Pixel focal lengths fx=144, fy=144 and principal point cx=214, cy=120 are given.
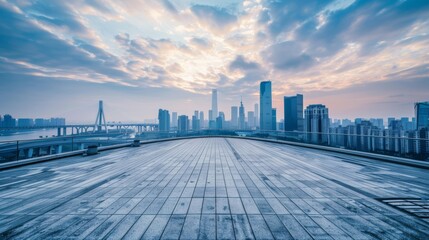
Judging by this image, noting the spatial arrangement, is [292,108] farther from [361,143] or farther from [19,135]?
[19,135]

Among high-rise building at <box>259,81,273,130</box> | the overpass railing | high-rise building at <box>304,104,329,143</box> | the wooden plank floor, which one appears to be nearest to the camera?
the wooden plank floor

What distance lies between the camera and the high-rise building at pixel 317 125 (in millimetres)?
8863

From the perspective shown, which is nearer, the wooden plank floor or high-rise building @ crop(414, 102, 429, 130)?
the wooden plank floor

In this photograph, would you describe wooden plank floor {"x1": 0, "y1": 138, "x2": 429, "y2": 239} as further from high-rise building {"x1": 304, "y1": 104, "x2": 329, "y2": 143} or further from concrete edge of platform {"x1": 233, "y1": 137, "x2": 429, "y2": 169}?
high-rise building {"x1": 304, "y1": 104, "x2": 329, "y2": 143}

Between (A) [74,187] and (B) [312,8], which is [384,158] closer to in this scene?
(A) [74,187]

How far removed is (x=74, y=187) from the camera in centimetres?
346

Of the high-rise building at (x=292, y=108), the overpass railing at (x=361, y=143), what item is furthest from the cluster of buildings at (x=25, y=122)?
the high-rise building at (x=292, y=108)

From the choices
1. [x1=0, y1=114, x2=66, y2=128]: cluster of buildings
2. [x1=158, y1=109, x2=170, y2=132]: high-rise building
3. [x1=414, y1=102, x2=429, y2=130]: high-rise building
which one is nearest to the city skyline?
[x1=414, y1=102, x2=429, y2=130]: high-rise building

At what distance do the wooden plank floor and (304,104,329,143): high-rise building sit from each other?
4.46m

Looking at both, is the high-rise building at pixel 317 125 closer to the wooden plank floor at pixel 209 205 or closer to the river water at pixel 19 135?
the wooden plank floor at pixel 209 205

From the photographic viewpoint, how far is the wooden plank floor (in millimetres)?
1888

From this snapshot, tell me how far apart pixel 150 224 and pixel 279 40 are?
783 inches

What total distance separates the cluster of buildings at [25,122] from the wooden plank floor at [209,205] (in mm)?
91090

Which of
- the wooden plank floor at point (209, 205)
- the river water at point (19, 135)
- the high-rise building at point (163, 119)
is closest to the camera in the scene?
the wooden plank floor at point (209, 205)
